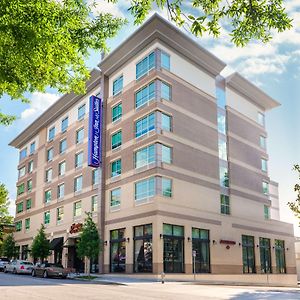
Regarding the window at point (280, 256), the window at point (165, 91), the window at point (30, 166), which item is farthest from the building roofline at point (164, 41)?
the window at point (30, 166)

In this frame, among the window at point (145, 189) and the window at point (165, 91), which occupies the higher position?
the window at point (165, 91)

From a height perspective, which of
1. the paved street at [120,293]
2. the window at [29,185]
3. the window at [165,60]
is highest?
the window at [165,60]

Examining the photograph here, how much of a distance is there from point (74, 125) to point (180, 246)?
21.1 m

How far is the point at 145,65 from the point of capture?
38.7m

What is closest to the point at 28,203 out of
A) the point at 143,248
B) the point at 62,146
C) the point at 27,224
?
the point at 27,224

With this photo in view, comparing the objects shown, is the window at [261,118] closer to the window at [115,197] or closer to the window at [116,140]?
the window at [116,140]

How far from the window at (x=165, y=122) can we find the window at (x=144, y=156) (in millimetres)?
2150

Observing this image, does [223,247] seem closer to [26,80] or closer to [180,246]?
[180,246]

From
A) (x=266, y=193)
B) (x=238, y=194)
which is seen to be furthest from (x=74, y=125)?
(x=266, y=193)

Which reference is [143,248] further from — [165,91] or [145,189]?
[165,91]

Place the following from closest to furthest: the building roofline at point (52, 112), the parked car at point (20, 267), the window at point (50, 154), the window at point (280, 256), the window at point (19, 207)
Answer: the parked car at point (20, 267), the building roofline at point (52, 112), the window at point (280, 256), the window at point (50, 154), the window at point (19, 207)

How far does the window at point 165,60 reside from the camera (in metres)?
37.8

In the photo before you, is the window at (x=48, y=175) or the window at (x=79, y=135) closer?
the window at (x=79, y=135)

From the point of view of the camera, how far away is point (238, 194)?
4359cm
